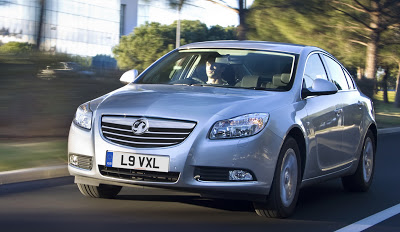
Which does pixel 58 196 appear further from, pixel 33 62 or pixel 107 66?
pixel 107 66

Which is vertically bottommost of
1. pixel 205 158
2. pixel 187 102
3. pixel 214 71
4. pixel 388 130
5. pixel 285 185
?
pixel 388 130

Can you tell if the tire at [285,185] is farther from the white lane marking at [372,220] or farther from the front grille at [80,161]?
the front grille at [80,161]

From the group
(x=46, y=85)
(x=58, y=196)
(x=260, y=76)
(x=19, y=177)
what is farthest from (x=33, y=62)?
(x=260, y=76)

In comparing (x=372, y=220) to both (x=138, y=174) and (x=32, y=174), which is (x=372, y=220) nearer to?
(x=138, y=174)

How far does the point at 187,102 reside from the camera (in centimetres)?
616

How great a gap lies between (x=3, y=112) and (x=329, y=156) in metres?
6.06

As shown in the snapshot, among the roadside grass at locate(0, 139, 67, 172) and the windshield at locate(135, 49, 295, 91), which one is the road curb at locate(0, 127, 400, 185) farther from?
the windshield at locate(135, 49, 295, 91)

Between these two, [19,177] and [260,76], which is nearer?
[260,76]

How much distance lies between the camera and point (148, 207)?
6750 millimetres

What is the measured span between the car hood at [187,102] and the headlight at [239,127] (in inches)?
2.2

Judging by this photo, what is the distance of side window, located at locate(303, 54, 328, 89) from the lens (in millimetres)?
7273

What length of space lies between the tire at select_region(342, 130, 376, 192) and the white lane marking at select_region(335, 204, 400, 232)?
0.91 meters

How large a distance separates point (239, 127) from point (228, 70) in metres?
1.32

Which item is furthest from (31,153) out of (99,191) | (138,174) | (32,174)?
(138,174)
